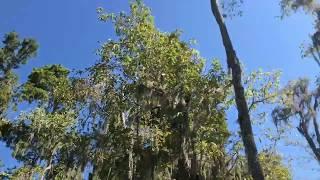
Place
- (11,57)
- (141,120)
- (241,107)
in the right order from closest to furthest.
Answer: (241,107) < (141,120) < (11,57)

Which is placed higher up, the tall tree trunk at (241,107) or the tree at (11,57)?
the tree at (11,57)

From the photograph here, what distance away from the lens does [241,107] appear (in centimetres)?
1154

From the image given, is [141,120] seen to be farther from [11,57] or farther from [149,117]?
[11,57]

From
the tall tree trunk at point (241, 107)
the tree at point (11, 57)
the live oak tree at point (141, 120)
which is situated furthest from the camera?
the tree at point (11, 57)

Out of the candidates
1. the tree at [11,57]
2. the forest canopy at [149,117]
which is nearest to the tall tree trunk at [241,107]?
the forest canopy at [149,117]

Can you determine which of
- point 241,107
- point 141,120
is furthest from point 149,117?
point 241,107

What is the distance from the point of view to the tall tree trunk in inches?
423

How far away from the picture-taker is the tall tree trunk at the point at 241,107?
35.2ft

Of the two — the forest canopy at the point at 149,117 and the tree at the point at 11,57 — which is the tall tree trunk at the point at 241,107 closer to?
the forest canopy at the point at 149,117

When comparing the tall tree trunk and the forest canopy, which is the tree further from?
the tall tree trunk

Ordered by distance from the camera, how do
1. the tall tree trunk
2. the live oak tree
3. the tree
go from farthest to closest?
the tree
the live oak tree
the tall tree trunk

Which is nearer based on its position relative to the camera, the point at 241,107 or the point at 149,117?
the point at 241,107

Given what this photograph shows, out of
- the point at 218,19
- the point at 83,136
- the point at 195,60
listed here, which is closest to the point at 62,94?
the point at 83,136

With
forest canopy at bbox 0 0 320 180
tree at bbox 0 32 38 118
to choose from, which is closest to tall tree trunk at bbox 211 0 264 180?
forest canopy at bbox 0 0 320 180
